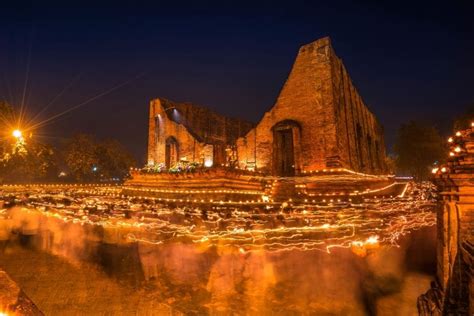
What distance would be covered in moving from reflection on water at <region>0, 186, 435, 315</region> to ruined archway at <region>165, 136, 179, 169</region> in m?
13.6

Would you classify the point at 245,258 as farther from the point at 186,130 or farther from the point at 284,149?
the point at 186,130

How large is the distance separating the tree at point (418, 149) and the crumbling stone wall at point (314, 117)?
1687 cm

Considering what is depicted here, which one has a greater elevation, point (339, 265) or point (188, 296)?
point (339, 265)

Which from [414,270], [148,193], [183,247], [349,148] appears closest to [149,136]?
[148,193]

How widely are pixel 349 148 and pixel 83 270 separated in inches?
589

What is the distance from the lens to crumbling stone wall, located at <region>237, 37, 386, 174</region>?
54.2 ft

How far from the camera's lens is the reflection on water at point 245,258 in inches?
260

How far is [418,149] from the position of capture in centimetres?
3266

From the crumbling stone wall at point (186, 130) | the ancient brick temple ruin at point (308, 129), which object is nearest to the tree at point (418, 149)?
the ancient brick temple ruin at point (308, 129)

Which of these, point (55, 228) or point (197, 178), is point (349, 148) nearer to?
point (197, 178)

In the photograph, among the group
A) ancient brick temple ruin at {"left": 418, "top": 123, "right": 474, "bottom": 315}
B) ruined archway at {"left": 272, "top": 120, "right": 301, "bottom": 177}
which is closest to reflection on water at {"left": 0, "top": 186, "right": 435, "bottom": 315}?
ancient brick temple ruin at {"left": 418, "top": 123, "right": 474, "bottom": 315}

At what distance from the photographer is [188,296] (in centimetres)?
685

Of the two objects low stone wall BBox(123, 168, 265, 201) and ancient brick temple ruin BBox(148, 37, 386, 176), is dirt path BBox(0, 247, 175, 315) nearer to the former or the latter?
low stone wall BBox(123, 168, 265, 201)

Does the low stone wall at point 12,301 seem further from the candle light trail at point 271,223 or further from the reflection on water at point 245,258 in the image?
the candle light trail at point 271,223
